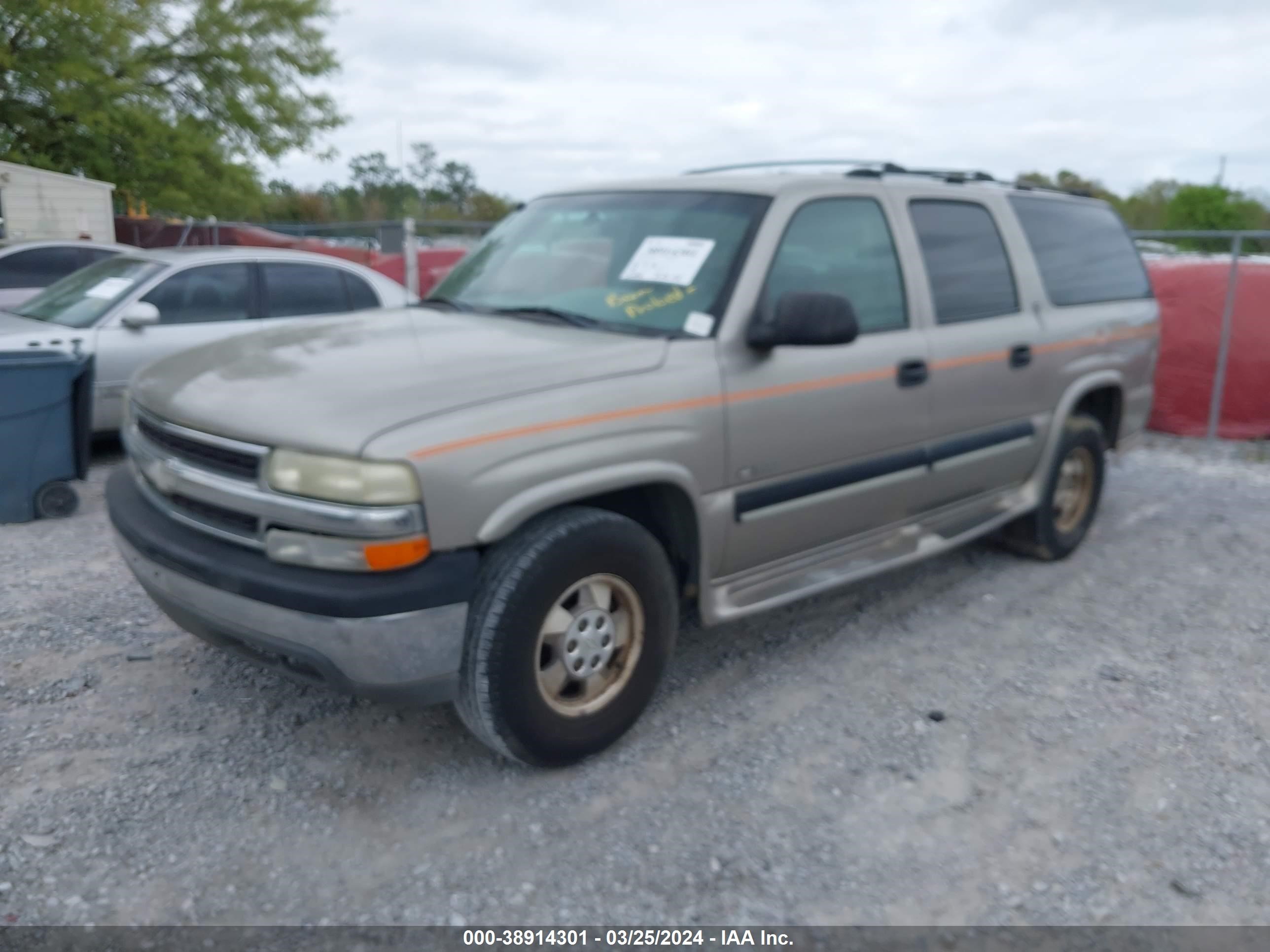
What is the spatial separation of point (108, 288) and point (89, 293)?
18 centimetres

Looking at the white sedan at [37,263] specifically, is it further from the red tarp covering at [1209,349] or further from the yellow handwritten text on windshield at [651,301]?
the red tarp covering at [1209,349]

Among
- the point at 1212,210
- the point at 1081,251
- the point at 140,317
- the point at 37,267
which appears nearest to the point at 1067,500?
the point at 1081,251

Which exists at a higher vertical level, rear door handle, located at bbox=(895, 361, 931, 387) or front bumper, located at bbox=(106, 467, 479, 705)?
rear door handle, located at bbox=(895, 361, 931, 387)

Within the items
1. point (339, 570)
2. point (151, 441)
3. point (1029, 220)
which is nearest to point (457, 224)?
point (1029, 220)

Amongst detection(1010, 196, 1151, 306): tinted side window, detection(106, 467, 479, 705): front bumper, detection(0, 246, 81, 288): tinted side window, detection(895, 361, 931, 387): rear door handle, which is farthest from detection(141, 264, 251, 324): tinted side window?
detection(1010, 196, 1151, 306): tinted side window

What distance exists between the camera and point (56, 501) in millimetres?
5992

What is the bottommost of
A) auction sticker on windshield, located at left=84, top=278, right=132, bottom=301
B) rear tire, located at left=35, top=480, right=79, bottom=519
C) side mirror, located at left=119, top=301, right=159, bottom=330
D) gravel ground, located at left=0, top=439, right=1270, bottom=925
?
gravel ground, located at left=0, top=439, right=1270, bottom=925

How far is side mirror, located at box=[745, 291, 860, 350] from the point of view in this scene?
3.48m

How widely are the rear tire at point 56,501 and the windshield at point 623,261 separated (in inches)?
112

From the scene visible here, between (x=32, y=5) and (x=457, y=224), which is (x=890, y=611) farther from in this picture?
(x=32, y=5)

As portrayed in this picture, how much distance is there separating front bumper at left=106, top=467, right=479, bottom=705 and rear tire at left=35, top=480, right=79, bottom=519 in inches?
132

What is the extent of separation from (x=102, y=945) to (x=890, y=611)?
341 centimetres

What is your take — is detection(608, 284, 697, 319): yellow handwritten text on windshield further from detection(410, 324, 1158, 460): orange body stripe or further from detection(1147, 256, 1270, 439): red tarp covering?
detection(1147, 256, 1270, 439): red tarp covering

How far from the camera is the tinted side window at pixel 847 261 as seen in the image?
3.87 meters
